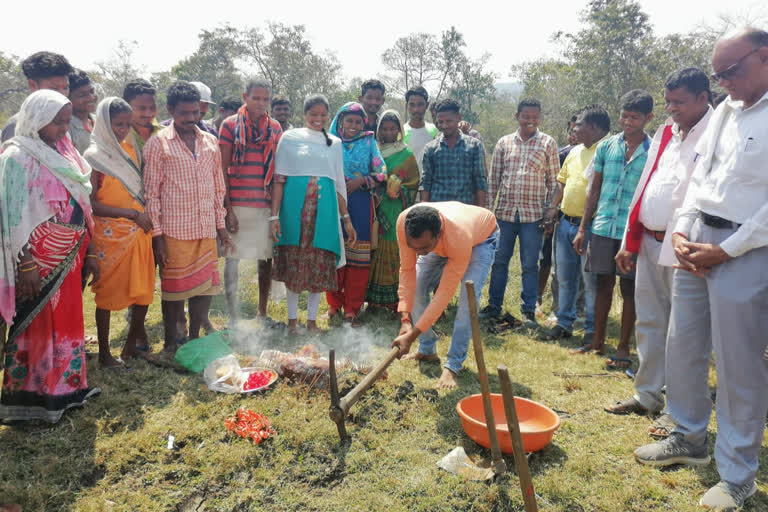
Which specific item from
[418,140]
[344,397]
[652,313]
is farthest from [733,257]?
[418,140]

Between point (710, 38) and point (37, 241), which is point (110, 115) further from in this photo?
point (710, 38)

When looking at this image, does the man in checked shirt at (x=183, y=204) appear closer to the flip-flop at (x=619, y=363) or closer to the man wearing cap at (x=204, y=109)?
the man wearing cap at (x=204, y=109)

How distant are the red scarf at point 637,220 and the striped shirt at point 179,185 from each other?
3.42 m

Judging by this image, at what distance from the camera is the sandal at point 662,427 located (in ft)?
11.2

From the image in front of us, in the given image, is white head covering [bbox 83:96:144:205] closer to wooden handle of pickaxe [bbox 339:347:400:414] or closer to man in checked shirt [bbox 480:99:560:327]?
wooden handle of pickaxe [bbox 339:347:400:414]

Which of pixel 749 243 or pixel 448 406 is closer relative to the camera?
pixel 749 243

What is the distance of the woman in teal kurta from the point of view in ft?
16.2

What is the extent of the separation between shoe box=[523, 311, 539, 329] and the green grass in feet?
5.44

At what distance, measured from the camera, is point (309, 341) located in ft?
16.4

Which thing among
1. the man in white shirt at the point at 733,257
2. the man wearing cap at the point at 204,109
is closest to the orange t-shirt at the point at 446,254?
the man in white shirt at the point at 733,257

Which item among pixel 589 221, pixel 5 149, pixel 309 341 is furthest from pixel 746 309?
pixel 5 149

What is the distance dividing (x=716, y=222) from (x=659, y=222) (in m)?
0.80

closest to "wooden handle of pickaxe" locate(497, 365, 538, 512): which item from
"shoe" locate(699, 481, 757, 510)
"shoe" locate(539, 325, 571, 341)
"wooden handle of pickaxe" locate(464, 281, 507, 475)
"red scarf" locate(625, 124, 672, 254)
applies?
"wooden handle of pickaxe" locate(464, 281, 507, 475)

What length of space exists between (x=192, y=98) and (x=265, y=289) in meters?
2.20
